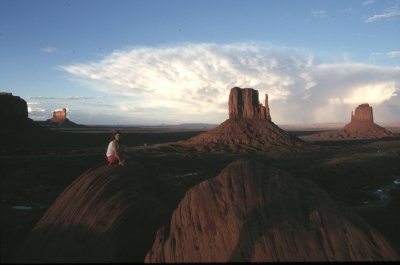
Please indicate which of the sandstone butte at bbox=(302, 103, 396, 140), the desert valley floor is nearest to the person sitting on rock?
the desert valley floor

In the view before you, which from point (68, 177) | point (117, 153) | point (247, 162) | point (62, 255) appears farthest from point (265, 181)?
point (68, 177)

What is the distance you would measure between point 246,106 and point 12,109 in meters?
51.8

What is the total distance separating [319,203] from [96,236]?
5.81 meters

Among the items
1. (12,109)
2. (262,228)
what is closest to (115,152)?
(262,228)

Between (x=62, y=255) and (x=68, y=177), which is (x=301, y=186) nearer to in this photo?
(x=62, y=255)

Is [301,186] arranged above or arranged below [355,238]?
above

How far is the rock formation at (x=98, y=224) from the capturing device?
405 inches

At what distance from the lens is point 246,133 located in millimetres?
78188

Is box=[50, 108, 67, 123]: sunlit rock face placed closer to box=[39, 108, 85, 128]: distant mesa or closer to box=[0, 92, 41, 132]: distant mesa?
box=[39, 108, 85, 128]: distant mesa

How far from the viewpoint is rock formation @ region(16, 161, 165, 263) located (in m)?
10.3

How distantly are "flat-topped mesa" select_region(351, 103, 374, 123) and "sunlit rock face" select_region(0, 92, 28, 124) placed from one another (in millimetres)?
107743

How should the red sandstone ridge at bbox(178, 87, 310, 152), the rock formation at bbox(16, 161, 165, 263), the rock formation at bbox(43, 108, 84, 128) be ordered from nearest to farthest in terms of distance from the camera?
the rock formation at bbox(16, 161, 165, 263) → the red sandstone ridge at bbox(178, 87, 310, 152) → the rock formation at bbox(43, 108, 84, 128)

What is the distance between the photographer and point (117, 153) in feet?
39.2

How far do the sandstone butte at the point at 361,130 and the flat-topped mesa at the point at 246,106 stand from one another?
42.0 m
